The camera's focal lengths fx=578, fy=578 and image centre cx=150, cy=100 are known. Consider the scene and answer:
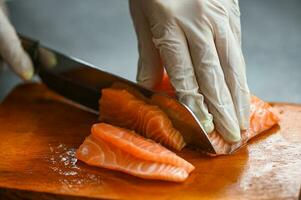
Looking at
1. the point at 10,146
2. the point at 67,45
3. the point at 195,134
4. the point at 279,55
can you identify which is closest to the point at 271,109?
the point at 195,134

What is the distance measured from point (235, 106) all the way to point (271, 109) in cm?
23

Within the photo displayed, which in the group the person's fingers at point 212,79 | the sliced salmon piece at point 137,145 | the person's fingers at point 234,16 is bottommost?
the sliced salmon piece at point 137,145

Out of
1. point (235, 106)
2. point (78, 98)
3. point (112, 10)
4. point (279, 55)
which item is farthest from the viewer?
point (112, 10)

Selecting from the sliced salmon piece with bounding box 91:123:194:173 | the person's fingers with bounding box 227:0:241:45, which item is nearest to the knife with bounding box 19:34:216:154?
the sliced salmon piece with bounding box 91:123:194:173

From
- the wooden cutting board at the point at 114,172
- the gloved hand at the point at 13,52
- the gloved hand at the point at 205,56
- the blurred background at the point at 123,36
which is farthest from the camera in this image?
the blurred background at the point at 123,36

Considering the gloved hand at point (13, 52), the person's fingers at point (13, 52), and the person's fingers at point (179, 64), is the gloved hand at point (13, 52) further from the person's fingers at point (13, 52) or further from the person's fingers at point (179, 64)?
the person's fingers at point (179, 64)

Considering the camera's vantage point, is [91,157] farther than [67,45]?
No

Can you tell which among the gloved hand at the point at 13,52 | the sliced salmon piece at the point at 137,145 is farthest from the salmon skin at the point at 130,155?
the gloved hand at the point at 13,52

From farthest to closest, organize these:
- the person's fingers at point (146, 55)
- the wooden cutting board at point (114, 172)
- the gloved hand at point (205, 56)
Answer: the person's fingers at point (146, 55)
the gloved hand at point (205, 56)
the wooden cutting board at point (114, 172)

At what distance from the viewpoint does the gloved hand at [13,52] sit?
2.72 m

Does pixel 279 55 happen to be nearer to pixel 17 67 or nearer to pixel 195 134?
pixel 195 134

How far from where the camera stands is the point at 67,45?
352cm

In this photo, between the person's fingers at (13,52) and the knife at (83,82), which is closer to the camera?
the knife at (83,82)

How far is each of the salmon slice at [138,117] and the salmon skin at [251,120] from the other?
0.21ft
